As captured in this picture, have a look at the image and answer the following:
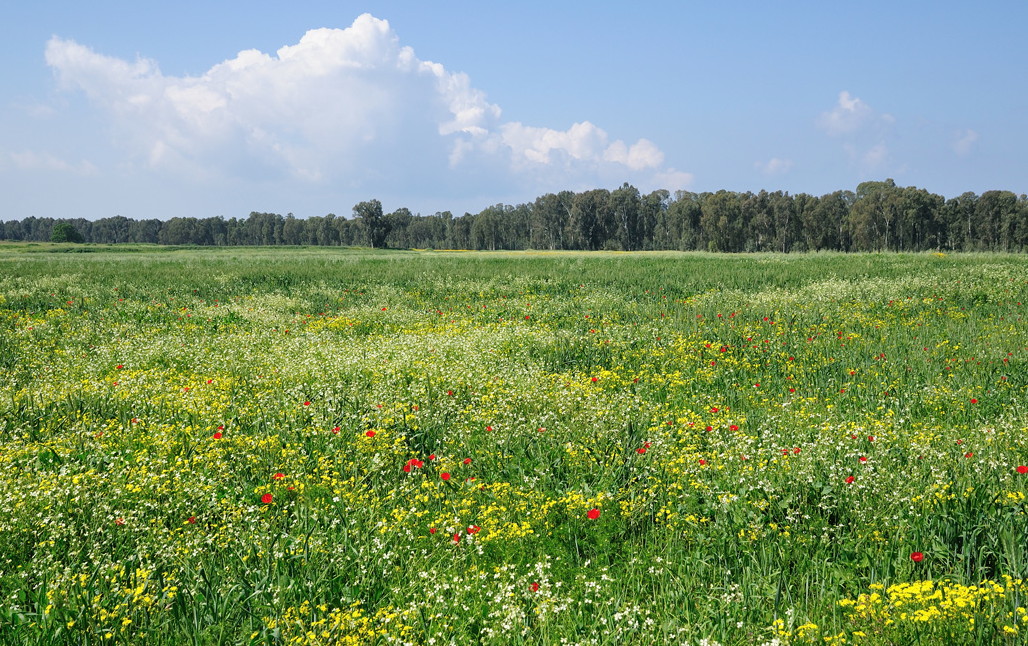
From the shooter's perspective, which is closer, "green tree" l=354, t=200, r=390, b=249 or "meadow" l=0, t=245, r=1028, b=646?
"meadow" l=0, t=245, r=1028, b=646

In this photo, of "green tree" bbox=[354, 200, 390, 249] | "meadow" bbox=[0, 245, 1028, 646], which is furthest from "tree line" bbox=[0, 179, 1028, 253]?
"meadow" bbox=[0, 245, 1028, 646]

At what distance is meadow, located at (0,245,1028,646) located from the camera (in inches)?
134

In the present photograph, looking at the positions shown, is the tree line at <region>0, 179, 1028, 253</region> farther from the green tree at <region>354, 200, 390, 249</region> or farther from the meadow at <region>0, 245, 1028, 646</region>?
the meadow at <region>0, 245, 1028, 646</region>

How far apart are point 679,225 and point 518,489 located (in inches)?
4506

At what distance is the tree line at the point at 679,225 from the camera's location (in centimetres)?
9462

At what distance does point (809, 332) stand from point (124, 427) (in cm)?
1215

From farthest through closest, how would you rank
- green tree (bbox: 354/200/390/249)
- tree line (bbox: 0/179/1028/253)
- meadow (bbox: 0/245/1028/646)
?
green tree (bbox: 354/200/390/249), tree line (bbox: 0/179/1028/253), meadow (bbox: 0/245/1028/646)

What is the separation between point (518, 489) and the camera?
5145 mm

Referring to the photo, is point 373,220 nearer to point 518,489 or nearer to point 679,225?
point 679,225

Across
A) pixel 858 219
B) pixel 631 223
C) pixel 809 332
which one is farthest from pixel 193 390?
pixel 631 223

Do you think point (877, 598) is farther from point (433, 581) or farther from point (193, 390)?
point (193, 390)

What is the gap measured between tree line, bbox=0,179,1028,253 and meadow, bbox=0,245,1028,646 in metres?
72.4

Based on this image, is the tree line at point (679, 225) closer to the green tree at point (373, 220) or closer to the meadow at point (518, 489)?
the green tree at point (373, 220)

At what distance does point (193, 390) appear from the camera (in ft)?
25.3
